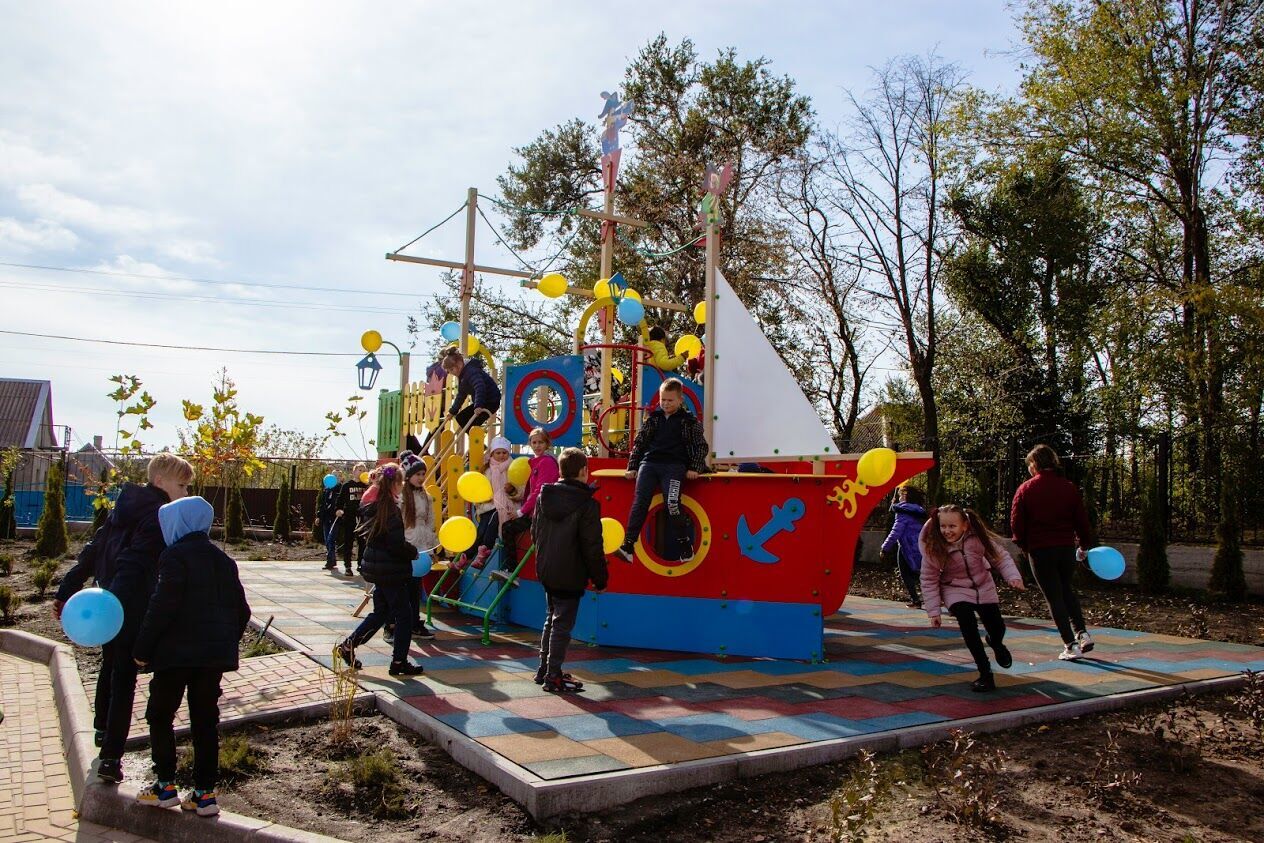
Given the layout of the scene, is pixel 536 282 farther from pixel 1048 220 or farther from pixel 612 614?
pixel 1048 220

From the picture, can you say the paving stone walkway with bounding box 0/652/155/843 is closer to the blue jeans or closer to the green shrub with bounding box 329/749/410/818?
the green shrub with bounding box 329/749/410/818

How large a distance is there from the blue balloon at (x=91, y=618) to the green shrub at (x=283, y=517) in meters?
17.4

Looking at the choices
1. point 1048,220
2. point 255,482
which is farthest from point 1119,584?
point 255,482

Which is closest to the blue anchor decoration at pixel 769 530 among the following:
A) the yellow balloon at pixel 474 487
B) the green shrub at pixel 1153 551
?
the yellow balloon at pixel 474 487

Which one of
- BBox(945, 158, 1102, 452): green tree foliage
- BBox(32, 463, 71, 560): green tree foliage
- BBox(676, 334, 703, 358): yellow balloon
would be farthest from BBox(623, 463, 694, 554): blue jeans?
BBox(945, 158, 1102, 452): green tree foliage

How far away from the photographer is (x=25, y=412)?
143 ft

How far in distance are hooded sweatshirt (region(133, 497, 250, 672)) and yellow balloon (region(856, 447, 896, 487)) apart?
4500mm

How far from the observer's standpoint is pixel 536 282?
1204cm

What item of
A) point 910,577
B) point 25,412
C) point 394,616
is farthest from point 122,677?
point 25,412

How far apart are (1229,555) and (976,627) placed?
313 inches

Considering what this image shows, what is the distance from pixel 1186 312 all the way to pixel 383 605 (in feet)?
52.4

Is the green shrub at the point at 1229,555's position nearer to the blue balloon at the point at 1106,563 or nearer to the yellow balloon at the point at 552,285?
the blue balloon at the point at 1106,563

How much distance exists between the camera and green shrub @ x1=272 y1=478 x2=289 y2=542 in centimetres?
2100

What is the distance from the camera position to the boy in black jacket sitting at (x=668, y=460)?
7.65 m
